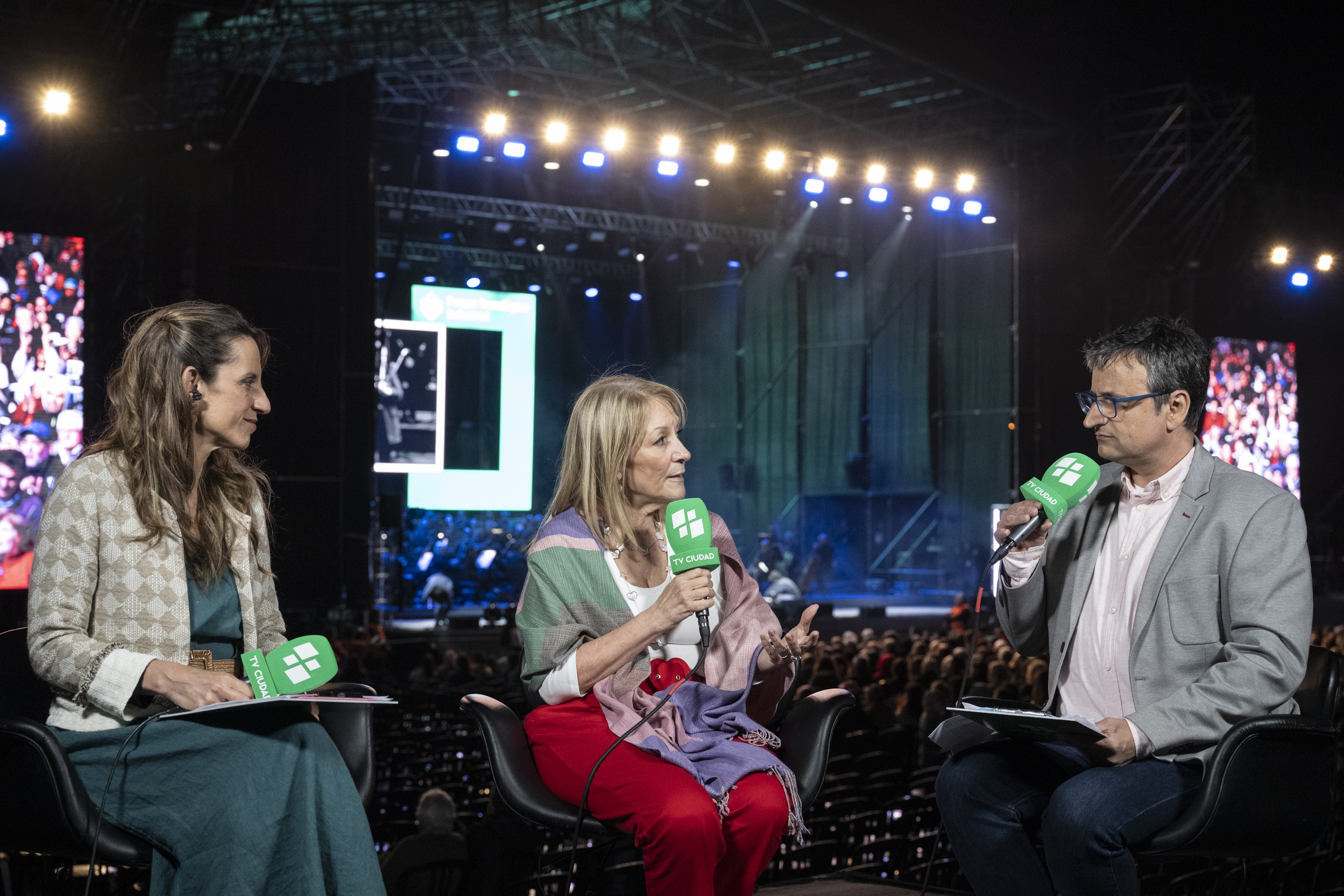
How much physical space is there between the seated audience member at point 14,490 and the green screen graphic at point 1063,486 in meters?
8.45

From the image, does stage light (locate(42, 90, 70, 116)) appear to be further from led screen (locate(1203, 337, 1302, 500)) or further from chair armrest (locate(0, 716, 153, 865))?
led screen (locate(1203, 337, 1302, 500))

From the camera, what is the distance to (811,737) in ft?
7.62

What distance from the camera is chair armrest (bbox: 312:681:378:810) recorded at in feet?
7.04

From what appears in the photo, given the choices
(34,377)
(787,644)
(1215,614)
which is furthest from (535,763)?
(34,377)

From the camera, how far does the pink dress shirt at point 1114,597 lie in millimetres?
2266

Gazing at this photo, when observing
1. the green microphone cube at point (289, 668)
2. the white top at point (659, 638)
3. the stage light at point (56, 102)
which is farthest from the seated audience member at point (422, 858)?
the stage light at point (56, 102)

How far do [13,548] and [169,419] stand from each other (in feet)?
25.9

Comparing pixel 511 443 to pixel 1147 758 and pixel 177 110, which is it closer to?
pixel 177 110

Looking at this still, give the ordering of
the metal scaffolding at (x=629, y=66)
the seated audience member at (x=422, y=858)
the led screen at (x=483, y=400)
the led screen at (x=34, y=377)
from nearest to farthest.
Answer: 1. the seated audience member at (x=422, y=858)
2. the led screen at (x=34, y=377)
3. the metal scaffolding at (x=629, y=66)
4. the led screen at (x=483, y=400)

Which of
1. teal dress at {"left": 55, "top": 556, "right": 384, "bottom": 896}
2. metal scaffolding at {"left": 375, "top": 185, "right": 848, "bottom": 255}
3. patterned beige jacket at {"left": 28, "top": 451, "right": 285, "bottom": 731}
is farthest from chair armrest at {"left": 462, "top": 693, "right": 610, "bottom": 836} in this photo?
metal scaffolding at {"left": 375, "top": 185, "right": 848, "bottom": 255}

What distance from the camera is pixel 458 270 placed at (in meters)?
16.0

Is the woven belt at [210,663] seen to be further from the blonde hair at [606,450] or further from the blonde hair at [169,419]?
the blonde hair at [606,450]

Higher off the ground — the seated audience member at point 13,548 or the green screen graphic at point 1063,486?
the green screen graphic at point 1063,486

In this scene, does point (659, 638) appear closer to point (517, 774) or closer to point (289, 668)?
point (517, 774)
